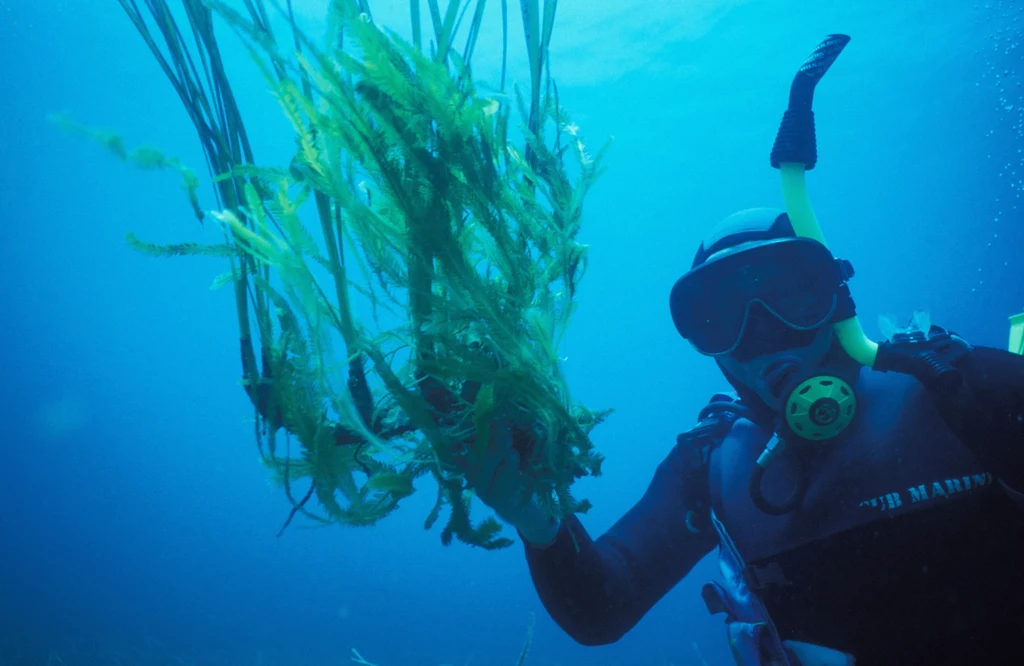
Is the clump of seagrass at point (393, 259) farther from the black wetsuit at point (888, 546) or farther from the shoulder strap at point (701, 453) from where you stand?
the shoulder strap at point (701, 453)

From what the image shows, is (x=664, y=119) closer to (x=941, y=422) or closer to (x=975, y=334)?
(x=941, y=422)

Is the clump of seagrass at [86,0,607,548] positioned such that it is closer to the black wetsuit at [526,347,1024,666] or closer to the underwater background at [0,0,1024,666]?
the underwater background at [0,0,1024,666]

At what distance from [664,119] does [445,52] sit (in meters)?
23.4

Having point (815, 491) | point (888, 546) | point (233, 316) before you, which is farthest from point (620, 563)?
point (233, 316)

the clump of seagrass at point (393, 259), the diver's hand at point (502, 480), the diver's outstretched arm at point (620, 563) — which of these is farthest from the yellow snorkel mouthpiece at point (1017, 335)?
the diver's hand at point (502, 480)

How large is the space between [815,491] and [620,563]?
116 cm

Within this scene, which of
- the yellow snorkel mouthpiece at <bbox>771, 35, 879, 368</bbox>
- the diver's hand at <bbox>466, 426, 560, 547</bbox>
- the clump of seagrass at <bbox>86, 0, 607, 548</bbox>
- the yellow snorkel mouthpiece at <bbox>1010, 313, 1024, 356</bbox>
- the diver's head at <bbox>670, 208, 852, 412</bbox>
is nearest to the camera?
→ the clump of seagrass at <bbox>86, 0, 607, 548</bbox>

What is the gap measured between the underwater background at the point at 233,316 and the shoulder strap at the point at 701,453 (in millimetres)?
1368

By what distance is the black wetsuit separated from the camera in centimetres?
244

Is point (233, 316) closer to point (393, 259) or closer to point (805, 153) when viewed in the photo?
point (805, 153)

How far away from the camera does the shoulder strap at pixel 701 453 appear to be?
345cm

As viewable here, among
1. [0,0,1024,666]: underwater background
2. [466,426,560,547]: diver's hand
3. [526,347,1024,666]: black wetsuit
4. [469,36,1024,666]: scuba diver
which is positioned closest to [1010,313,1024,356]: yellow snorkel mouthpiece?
[469,36,1024,666]: scuba diver

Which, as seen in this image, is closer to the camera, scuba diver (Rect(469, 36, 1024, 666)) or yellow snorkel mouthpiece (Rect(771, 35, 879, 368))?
scuba diver (Rect(469, 36, 1024, 666))

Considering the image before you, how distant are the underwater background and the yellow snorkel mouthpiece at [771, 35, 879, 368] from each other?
1622mm
